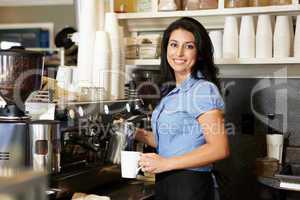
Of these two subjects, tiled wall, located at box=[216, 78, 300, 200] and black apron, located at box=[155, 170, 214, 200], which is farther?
tiled wall, located at box=[216, 78, 300, 200]

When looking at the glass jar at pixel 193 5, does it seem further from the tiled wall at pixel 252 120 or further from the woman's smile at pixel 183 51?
the woman's smile at pixel 183 51

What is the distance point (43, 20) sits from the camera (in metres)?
5.30

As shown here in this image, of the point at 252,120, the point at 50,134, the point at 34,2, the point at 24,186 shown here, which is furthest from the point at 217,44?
the point at 34,2

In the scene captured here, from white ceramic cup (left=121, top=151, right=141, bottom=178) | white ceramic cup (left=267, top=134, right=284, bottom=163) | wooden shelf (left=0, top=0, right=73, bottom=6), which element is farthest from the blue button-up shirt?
wooden shelf (left=0, top=0, right=73, bottom=6)

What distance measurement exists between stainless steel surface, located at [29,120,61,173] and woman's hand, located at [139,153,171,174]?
306mm

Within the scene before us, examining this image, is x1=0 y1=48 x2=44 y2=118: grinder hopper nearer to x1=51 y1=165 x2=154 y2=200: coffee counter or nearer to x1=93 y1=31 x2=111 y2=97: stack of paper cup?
x1=51 y1=165 x2=154 y2=200: coffee counter

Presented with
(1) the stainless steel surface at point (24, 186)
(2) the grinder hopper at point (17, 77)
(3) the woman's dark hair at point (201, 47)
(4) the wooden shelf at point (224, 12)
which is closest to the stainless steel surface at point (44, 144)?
(2) the grinder hopper at point (17, 77)

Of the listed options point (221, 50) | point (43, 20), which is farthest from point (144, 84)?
point (43, 20)

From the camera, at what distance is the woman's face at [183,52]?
1671 millimetres

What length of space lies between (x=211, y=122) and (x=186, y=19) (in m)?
0.41

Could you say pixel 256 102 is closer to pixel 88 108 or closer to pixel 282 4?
pixel 282 4

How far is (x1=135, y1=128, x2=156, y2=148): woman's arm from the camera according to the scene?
192cm

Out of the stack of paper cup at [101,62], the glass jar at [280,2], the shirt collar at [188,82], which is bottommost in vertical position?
the shirt collar at [188,82]

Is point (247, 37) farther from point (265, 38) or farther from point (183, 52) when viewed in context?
point (183, 52)
